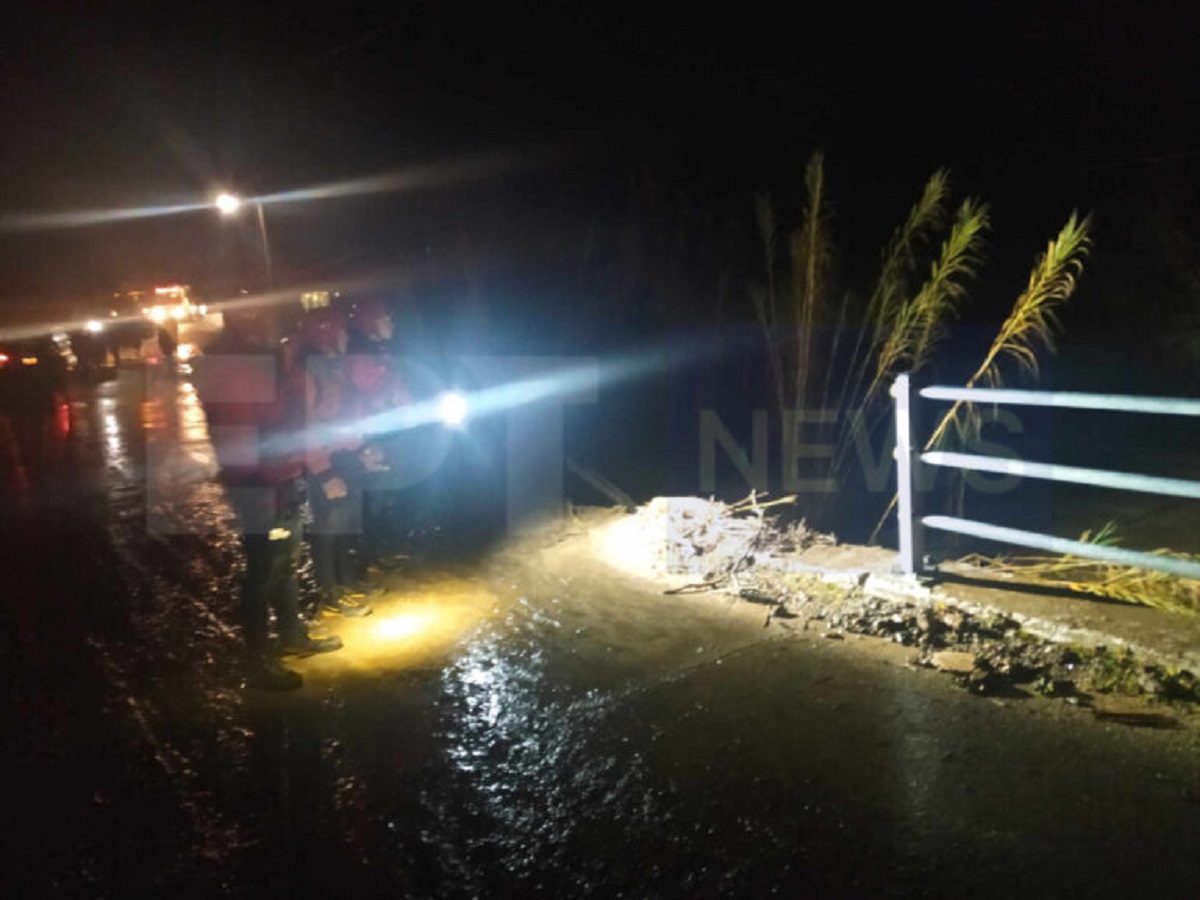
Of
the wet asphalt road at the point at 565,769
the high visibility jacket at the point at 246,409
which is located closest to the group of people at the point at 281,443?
the high visibility jacket at the point at 246,409

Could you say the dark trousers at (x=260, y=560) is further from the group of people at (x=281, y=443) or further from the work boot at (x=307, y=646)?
the work boot at (x=307, y=646)

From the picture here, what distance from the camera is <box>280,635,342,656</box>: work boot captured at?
5156 mm

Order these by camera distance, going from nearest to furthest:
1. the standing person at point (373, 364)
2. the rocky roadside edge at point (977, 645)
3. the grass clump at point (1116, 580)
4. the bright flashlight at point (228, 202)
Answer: the rocky roadside edge at point (977, 645) < the grass clump at point (1116, 580) < the standing person at point (373, 364) < the bright flashlight at point (228, 202)

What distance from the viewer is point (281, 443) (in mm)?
5027

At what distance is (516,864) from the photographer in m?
3.22

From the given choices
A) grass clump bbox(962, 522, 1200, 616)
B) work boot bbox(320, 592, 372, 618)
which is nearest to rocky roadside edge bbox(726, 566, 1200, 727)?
grass clump bbox(962, 522, 1200, 616)

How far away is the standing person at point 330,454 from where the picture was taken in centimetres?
526

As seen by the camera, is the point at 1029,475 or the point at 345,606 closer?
the point at 1029,475

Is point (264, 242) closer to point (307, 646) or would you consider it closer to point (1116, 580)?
point (307, 646)

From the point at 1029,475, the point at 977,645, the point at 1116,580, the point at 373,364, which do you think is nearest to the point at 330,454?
the point at 373,364

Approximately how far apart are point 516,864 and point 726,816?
2.63 feet

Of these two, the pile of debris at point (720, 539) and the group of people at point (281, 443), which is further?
the pile of debris at point (720, 539)

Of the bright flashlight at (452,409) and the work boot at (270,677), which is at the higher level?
the bright flashlight at (452,409)

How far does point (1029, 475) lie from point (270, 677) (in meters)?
4.18
